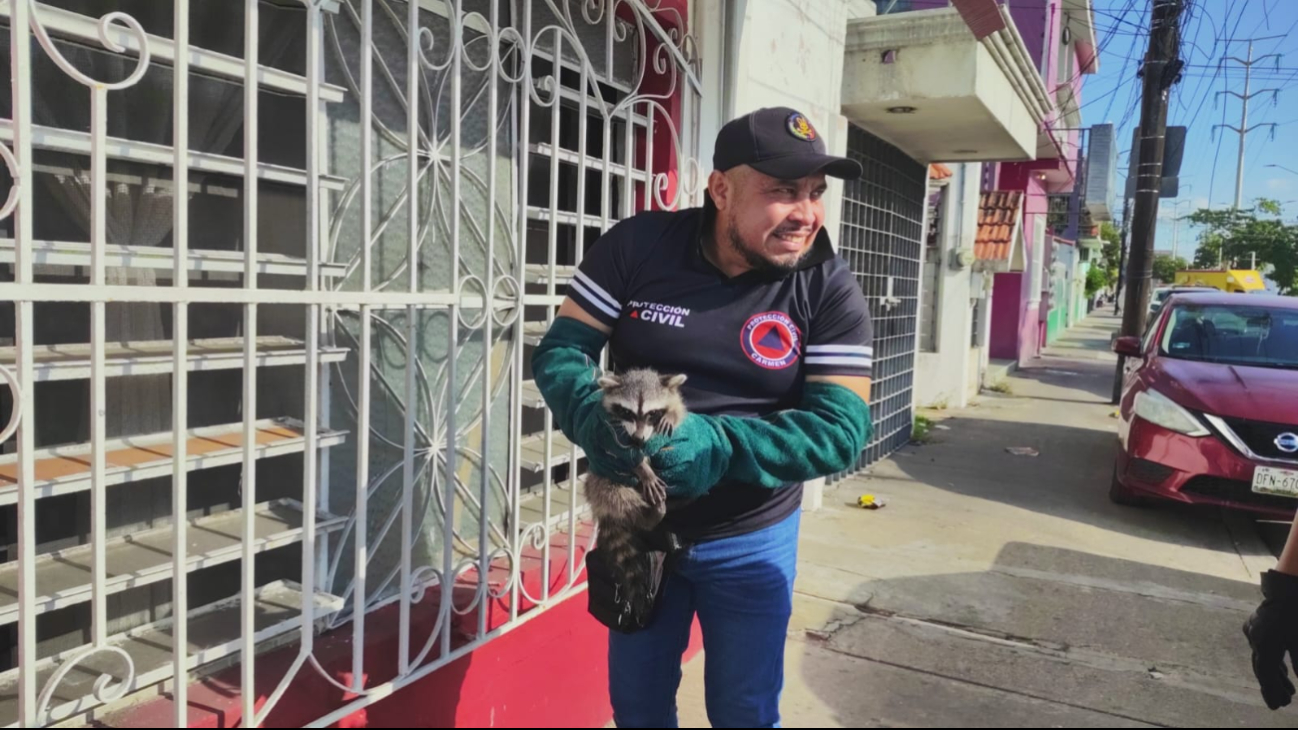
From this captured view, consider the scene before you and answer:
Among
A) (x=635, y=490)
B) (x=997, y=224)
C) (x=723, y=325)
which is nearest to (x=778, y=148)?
(x=723, y=325)

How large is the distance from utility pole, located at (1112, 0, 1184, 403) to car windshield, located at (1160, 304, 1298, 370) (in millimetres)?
4150

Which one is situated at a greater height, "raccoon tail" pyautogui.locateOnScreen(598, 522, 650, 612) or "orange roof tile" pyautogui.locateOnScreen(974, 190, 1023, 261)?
"orange roof tile" pyautogui.locateOnScreen(974, 190, 1023, 261)

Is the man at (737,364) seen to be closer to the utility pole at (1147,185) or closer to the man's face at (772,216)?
the man's face at (772,216)

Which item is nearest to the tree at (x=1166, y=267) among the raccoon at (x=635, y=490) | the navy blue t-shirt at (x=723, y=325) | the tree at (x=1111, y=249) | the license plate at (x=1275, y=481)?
the tree at (x=1111, y=249)

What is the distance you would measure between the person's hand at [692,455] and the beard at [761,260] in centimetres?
41

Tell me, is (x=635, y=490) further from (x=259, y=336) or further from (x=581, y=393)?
(x=259, y=336)

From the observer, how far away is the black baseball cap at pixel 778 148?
1886mm

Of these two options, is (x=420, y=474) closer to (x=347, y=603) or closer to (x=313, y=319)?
(x=347, y=603)

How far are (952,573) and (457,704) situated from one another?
10.9 ft

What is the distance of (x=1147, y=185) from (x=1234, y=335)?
5290mm

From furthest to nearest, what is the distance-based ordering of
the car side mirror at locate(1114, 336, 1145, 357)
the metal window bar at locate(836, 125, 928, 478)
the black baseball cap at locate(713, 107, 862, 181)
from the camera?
the car side mirror at locate(1114, 336, 1145, 357) < the metal window bar at locate(836, 125, 928, 478) < the black baseball cap at locate(713, 107, 862, 181)

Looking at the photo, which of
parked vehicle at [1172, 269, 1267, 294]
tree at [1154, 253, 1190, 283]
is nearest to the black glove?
parked vehicle at [1172, 269, 1267, 294]

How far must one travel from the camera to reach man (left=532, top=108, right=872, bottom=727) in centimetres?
189

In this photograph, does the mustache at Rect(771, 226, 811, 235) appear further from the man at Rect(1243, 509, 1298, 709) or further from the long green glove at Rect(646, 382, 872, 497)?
the man at Rect(1243, 509, 1298, 709)
